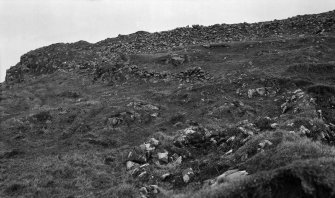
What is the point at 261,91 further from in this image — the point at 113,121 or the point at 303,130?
the point at 113,121


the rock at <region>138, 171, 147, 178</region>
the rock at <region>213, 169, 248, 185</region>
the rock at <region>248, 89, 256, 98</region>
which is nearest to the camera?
the rock at <region>213, 169, 248, 185</region>

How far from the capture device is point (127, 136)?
2200cm

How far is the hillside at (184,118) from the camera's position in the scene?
12176mm

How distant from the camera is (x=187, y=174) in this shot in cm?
1446

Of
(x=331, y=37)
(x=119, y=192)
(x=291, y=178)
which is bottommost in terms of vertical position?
(x=119, y=192)

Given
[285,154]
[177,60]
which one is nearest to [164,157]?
[285,154]

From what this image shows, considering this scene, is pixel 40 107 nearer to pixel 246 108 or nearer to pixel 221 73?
pixel 221 73

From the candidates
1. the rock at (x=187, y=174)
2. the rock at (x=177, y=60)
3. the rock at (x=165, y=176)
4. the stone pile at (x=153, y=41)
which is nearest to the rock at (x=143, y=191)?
the rock at (x=165, y=176)

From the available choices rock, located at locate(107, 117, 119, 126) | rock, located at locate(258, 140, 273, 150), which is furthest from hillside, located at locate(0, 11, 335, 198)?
rock, located at locate(107, 117, 119, 126)

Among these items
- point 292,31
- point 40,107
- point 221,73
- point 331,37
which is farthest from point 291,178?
point 292,31

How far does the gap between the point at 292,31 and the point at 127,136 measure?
1136 inches

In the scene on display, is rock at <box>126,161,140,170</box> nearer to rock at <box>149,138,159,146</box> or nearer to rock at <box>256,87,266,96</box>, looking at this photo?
rock at <box>149,138,159,146</box>

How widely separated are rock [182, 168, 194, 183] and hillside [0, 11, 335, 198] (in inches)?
2.6

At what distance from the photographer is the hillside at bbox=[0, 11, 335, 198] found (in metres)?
12.2
